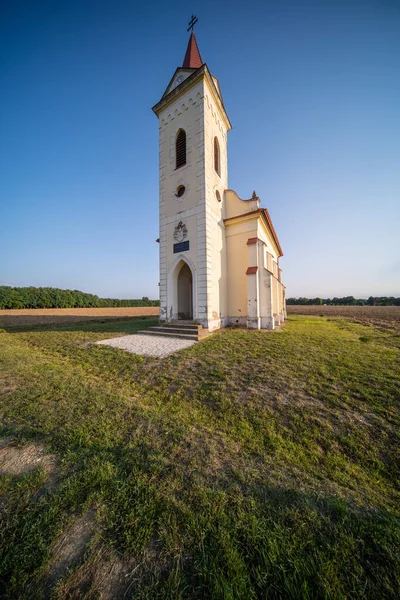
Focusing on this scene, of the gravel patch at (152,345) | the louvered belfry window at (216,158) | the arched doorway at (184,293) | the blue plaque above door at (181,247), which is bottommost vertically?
the gravel patch at (152,345)

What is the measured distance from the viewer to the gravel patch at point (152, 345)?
7.05 metres

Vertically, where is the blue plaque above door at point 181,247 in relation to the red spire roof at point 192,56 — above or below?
below

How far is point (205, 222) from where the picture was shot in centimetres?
1047

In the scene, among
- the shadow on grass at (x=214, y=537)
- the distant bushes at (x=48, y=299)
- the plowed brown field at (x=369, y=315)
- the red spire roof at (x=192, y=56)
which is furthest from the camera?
the distant bushes at (x=48, y=299)

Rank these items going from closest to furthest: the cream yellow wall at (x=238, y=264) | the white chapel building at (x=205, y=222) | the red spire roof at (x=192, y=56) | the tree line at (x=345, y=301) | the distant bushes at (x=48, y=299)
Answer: the white chapel building at (x=205, y=222) < the cream yellow wall at (x=238, y=264) < the red spire roof at (x=192, y=56) < the distant bushes at (x=48, y=299) < the tree line at (x=345, y=301)

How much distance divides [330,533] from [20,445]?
3.66m

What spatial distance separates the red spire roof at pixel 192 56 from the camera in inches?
527

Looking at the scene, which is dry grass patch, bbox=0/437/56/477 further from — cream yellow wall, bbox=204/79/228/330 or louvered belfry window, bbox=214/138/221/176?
louvered belfry window, bbox=214/138/221/176

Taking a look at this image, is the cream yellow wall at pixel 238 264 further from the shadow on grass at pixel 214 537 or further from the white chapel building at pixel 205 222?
the shadow on grass at pixel 214 537

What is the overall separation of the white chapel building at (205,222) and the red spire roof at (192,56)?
0.83ft

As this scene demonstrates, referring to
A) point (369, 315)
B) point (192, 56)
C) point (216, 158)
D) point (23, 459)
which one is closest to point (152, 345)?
point (23, 459)

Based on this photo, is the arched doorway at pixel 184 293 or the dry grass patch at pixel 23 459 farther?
the arched doorway at pixel 184 293

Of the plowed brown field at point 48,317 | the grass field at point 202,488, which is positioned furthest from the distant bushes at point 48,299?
the grass field at point 202,488

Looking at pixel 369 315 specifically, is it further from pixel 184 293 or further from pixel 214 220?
pixel 214 220
